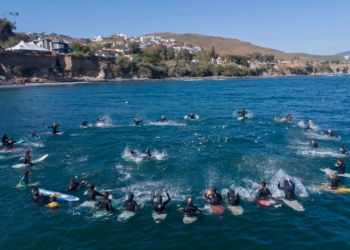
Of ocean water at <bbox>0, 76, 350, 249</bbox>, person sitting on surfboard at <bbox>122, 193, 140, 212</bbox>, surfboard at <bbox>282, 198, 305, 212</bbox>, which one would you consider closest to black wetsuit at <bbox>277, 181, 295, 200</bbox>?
surfboard at <bbox>282, 198, 305, 212</bbox>

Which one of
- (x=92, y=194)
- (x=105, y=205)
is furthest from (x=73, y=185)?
(x=105, y=205)

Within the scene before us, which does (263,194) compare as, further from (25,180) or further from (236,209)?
(25,180)

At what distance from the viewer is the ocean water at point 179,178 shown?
14.6m

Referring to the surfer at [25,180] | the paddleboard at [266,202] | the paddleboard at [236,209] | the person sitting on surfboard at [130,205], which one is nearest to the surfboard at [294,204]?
the paddleboard at [266,202]

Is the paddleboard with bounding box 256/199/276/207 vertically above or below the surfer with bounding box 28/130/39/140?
below

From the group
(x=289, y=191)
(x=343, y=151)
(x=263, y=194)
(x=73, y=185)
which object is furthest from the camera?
(x=343, y=151)

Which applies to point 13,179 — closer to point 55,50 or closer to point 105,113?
point 105,113

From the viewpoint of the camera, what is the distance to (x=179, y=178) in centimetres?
2200

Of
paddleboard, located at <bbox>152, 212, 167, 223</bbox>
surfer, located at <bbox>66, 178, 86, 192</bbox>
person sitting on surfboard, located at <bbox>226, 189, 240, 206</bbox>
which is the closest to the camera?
paddleboard, located at <bbox>152, 212, 167, 223</bbox>

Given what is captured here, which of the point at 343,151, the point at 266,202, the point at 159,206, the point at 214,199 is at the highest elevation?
the point at 343,151

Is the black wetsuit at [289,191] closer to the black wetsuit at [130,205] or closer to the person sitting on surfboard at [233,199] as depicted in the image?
the person sitting on surfboard at [233,199]

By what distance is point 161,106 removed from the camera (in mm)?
60531

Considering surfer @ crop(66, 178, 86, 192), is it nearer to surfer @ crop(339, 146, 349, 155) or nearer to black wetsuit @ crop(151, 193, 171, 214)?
black wetsuit @ crop(151, 193, 171, 214)

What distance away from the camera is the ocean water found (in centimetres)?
1465
